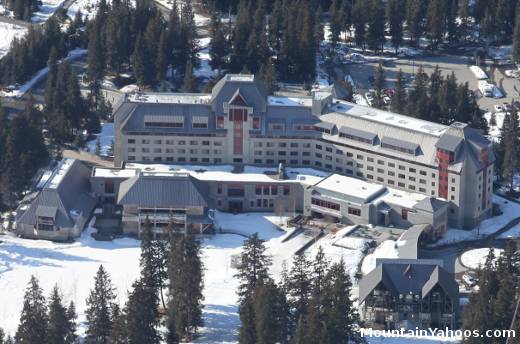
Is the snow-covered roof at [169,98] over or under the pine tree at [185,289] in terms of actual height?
over

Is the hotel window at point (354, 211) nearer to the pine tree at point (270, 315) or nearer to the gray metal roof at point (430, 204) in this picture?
the gray metal roof at point (430, 204)

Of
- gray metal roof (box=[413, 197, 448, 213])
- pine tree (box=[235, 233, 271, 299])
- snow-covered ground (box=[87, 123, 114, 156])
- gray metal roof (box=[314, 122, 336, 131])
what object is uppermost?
gray metal roof (box=[314, 122, 336, 131])

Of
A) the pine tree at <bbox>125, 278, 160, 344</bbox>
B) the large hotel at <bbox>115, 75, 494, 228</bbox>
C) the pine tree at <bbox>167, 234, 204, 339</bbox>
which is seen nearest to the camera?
the pine tree at <bbox>125, 278, 160, 344</bbox>

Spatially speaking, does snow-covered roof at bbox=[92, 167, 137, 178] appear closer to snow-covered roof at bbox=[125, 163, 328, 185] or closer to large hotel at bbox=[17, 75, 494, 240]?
large hotel at bbox=[17, 75, 494, 240]

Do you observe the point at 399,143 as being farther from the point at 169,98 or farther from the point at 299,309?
the point at 299,309

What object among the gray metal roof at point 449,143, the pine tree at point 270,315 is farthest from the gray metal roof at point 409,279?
the gray metal roof at point 449,143

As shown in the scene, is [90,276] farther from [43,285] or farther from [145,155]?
[145,155]

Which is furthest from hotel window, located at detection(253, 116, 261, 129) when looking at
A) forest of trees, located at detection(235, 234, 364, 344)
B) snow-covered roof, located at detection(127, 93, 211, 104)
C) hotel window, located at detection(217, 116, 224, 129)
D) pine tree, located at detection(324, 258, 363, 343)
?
pine tree, located at detection(324, 258, 363, 343)
